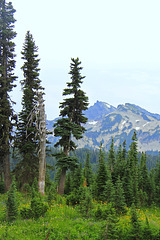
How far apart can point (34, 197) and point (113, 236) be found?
4.10 metres

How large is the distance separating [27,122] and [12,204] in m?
11.5

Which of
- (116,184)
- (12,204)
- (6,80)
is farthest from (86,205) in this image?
(6,80)

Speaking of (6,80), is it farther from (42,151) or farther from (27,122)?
(42,151)

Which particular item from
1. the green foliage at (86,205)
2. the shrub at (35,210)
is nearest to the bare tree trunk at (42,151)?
the shrub at (35,210)

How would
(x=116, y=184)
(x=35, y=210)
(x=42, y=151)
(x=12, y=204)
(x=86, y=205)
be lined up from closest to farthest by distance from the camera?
1. (x=12, y=204)
2. (x=35, y=210)
3. (x=86, y=205)
4. (x=42, y=151)
5. (x=116, y=184)

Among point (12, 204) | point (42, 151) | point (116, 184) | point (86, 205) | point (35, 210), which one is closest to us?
point (12, 204)

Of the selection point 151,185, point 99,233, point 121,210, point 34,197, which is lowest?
point 151,185

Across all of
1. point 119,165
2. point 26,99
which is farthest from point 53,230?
point 119,165

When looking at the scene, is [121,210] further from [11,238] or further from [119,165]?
[119,165]

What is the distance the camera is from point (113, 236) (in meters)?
7.98

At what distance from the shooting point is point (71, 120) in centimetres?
1953

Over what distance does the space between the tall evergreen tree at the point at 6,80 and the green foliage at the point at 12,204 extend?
928 cm

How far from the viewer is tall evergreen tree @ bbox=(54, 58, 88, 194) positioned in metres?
18.5

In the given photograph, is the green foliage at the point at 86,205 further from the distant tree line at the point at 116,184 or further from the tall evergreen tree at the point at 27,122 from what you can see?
the tall evergreen tree at the point at 27,122
